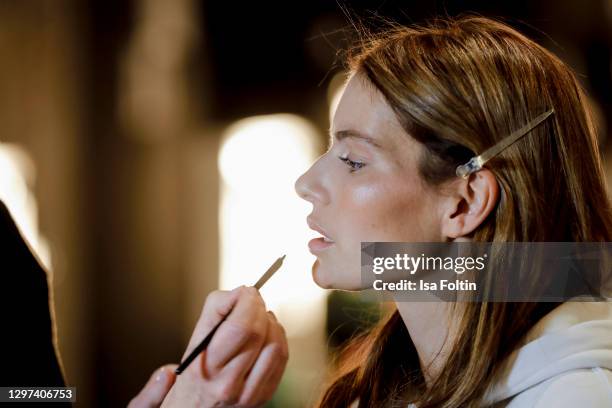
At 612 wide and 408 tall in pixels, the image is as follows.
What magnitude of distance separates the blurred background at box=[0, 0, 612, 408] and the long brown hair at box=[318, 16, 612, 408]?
2.13 meters

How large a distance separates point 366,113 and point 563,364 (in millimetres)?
394

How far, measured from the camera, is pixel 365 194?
0.94 meters

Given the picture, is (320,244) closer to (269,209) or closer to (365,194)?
(365,194)

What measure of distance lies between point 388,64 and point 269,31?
2.79m

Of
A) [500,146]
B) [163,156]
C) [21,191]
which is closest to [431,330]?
[500,146]

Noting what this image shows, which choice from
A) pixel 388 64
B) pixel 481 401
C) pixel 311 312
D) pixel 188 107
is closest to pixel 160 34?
pixel 188 107

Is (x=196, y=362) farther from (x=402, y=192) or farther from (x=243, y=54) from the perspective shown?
(x=243, y=54)

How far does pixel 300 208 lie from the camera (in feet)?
11.8

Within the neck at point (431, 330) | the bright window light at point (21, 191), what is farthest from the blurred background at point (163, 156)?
the neck at point (431, 330)

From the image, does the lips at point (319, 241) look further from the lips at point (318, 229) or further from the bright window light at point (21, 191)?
the bright window light at point (21, 191)

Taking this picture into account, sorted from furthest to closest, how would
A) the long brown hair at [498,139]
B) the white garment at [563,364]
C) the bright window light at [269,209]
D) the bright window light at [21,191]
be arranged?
the bright window light at [269,209]
the bright window light at [21,191]
the long brown hair at [498,139]
the white garment at [563,364]

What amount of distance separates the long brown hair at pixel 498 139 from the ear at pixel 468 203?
0.05ft

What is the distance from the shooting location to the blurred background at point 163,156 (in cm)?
313

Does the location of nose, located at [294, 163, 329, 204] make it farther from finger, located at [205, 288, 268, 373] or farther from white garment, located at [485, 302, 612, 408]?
white garment, located at [485, 302, 612, 408]
